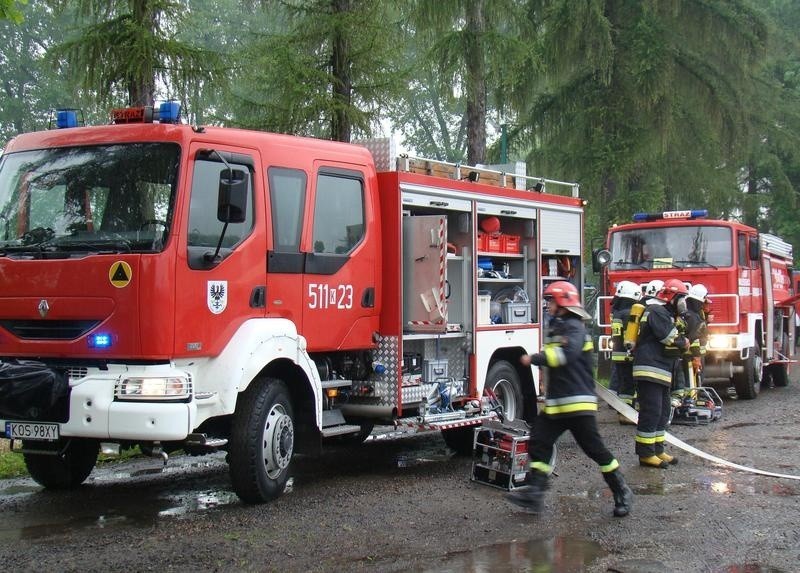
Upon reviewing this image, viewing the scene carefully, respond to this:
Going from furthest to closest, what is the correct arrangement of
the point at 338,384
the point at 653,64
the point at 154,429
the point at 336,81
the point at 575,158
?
1. the point at 575,158
2. the point at 653,64
3. the point at 336,81
4. the point at 338,384
5. the point at 154,429

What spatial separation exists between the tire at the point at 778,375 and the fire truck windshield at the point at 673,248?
4125 millimetres

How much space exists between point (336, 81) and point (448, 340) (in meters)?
4.41

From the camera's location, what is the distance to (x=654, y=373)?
9.16m

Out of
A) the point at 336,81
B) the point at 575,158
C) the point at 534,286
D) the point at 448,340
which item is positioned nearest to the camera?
the point at 448,340

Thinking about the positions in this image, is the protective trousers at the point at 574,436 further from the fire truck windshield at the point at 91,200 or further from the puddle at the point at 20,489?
the puddle at the point at 20,489

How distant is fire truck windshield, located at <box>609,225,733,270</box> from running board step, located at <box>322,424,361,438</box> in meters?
8.54

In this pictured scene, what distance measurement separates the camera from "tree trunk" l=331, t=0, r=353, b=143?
12273 millimetres

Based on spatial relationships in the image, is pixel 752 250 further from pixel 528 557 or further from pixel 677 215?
pixel 528 557

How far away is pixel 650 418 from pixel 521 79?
406 inches

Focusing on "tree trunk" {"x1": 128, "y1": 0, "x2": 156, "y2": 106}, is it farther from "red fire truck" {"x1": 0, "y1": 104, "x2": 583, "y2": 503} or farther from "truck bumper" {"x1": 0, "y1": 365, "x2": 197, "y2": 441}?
"truck bumper" {"x1": 0, "y1": 365, "x2": 197, "y2": 441}

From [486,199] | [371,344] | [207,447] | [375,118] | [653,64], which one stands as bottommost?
[207,447]

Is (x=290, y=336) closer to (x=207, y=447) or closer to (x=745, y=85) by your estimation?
(x=207, y=447)

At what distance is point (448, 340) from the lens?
374 inches

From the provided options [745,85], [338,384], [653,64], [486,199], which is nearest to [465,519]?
[338,384]
